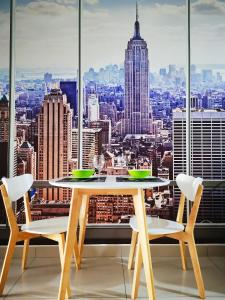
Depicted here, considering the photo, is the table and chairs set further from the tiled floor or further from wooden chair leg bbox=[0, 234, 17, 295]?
the tiled floor

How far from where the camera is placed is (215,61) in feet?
11.0

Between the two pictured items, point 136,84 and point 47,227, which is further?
point 136,84

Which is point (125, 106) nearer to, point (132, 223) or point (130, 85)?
point (130, 85)

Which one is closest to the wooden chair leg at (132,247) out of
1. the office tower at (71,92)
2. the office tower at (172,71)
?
the office tower at (71,92)

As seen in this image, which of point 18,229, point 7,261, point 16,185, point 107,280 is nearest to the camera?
point 7,261

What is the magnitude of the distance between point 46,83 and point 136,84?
2.94ft

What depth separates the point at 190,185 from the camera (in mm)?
2436

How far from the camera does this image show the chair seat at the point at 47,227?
7.54 feet

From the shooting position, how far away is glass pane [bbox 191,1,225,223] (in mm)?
3314

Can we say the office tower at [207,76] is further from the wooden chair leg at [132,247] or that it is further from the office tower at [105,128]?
the wooden chair leg at [132,247]

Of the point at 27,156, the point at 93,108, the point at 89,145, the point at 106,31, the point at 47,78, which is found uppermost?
the point at 106,31

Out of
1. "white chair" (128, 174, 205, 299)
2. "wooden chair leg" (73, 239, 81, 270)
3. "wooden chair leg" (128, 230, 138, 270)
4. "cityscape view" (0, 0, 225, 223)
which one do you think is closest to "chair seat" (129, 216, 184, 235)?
"white chair" (128, 174, 205, 299)

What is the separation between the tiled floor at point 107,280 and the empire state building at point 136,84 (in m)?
1.25

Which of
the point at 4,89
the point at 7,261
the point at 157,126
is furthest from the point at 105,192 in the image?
the point at 4,89
